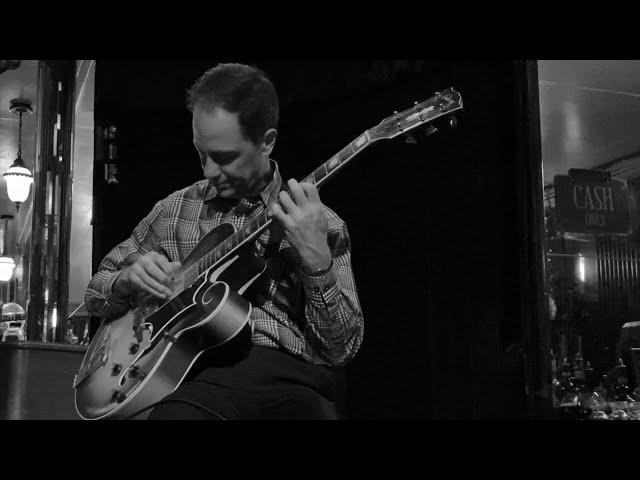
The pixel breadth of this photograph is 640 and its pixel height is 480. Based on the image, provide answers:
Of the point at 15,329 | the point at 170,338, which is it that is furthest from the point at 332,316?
the point at 15,329

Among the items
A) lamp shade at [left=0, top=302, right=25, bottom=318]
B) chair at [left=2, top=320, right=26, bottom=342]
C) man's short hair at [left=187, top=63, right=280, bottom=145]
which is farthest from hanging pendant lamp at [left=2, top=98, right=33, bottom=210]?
man's short hair at [left=187, top=63, right=280, bottom=145]

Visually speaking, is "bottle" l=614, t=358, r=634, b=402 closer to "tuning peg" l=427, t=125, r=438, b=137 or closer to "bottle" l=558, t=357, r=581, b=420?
"bottle" l=558, t=357, r=581, b=420

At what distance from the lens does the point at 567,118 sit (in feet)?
8.91

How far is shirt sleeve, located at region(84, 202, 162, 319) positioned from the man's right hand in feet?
0.22

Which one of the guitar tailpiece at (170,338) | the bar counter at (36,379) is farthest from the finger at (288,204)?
the bar counter at (36,379)

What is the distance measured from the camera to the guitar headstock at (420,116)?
171cm

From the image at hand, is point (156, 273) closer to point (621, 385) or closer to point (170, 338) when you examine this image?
point (170, 338)

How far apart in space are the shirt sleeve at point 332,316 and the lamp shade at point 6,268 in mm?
3853

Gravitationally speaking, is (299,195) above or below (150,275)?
A: above

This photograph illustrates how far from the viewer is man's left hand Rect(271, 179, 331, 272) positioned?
1.50 meters

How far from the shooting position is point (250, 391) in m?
1.48

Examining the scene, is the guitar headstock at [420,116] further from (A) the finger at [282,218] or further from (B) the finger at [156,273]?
(B) the finger at [156,273]

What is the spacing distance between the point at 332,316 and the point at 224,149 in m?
0.49

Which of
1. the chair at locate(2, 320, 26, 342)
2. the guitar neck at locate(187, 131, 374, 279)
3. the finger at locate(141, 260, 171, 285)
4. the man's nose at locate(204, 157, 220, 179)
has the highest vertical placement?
the man's nose at locate(204, 157, 220, 179)
